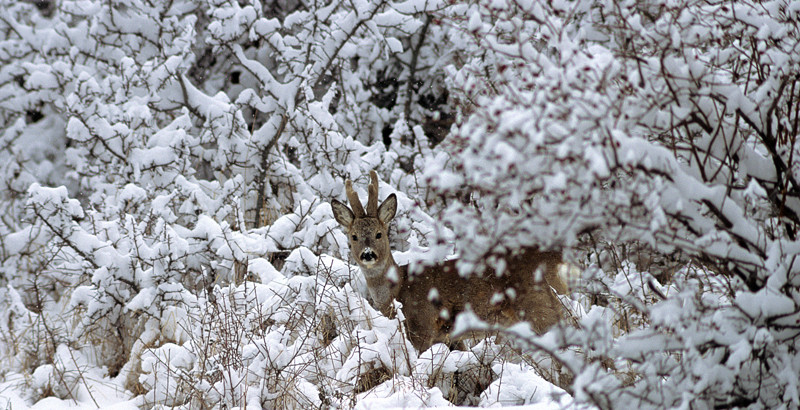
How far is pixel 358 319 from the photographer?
16.6 ft

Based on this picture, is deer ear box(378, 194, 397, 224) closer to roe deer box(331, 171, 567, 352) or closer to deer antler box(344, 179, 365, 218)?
roe deer box(331, 171, 567, 352)

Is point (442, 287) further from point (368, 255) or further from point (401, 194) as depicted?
point (401, 194)

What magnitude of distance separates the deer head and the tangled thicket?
0.26 m

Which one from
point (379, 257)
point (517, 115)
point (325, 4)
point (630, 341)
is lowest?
point (630, 341)

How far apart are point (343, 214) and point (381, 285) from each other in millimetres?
589

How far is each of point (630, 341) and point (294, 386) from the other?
Result: 2.03 m

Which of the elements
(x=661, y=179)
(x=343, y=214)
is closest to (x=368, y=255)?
(x=343, y=214)

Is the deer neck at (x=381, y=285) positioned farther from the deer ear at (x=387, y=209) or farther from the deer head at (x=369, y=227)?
the deer ear at (x=387, y=209)

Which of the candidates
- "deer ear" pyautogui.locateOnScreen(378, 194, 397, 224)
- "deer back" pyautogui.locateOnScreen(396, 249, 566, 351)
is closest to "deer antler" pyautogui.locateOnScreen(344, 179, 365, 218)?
"deer ear" pyautogui.locateOnScreen(378, 194, 397, 224)

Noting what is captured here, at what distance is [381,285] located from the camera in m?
5.48

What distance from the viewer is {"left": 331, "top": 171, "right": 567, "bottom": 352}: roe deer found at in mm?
5084

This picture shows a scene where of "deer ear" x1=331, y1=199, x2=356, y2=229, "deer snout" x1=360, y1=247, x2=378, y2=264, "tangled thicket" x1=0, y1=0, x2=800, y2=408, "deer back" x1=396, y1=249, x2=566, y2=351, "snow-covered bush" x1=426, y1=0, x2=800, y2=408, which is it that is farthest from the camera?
"deer ear" x1=331, y1=199, x2=356, y2=229

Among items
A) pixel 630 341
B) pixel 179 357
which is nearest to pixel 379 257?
pixel 179 357

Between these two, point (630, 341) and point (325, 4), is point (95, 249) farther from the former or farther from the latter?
→ point (630, 341)
